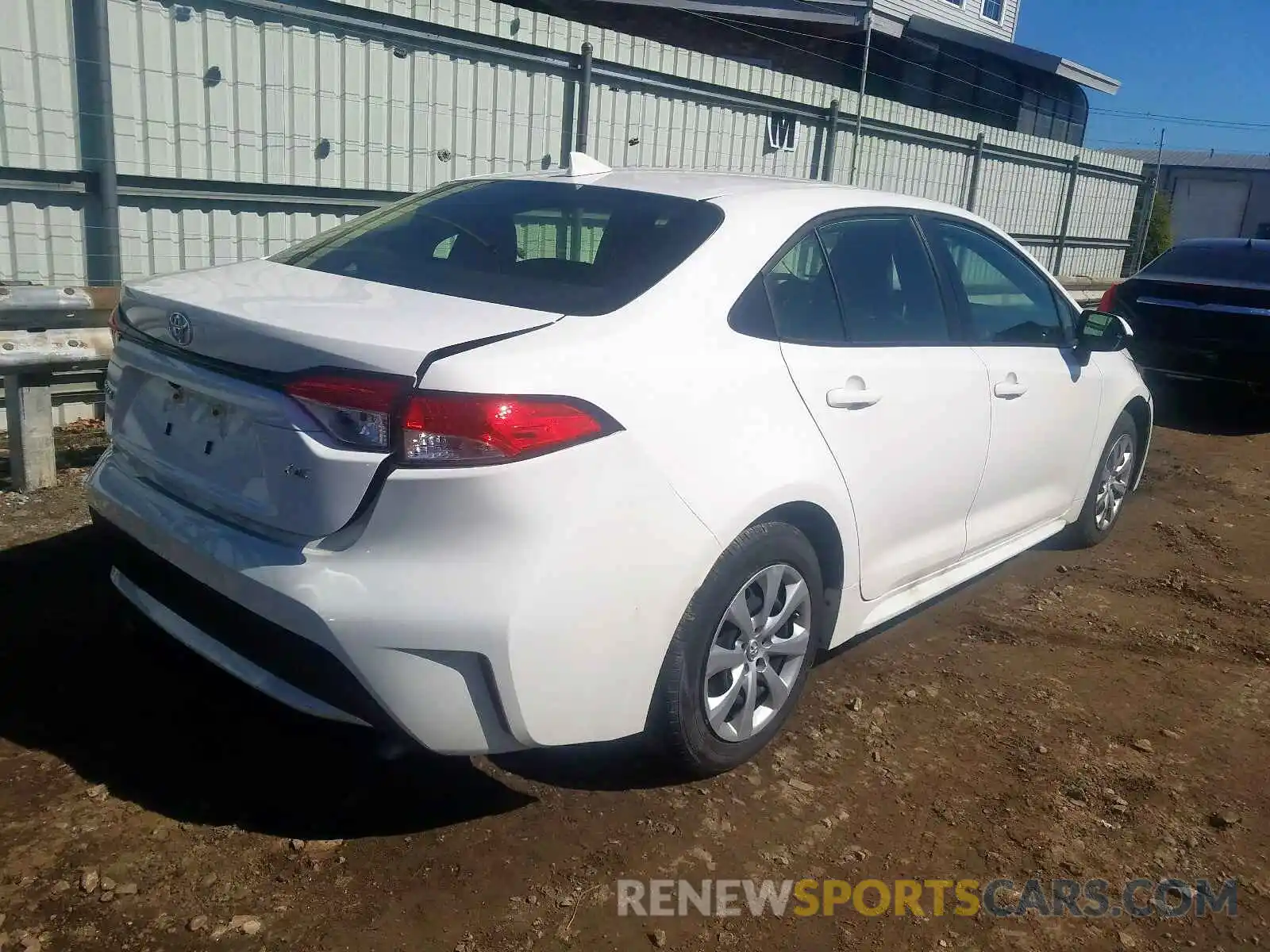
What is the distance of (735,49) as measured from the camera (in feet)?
70.1

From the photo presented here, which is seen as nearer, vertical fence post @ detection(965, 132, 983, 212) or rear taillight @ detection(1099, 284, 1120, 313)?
rear taillight @ detection(1099, 284, 1120, 313)

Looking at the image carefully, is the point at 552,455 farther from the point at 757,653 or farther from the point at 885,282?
the point at 885,282

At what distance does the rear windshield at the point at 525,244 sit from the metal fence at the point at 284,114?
301cm

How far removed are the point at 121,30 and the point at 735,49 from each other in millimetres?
17294

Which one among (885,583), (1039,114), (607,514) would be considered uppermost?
(1039,114)

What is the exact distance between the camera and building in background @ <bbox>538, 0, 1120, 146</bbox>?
1914 centimetres

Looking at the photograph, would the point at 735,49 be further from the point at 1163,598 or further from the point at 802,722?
the point at 802,722

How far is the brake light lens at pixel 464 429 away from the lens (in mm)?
2320

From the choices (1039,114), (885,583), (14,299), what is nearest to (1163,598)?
(885,583)

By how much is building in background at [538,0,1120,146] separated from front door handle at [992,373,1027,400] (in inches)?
478

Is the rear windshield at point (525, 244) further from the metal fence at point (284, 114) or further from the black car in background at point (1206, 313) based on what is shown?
the black car in background at point (1206, 313)

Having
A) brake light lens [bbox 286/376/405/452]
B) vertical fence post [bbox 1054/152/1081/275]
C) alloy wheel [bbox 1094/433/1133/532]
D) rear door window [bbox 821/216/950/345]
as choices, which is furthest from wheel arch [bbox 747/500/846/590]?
vertical fence post [bbox 1054/152/1081/275]

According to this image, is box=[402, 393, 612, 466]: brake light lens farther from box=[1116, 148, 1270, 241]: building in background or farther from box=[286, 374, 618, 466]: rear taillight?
box=[1116, 148, 1270, 241]: building in background

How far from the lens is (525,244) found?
330 cm
